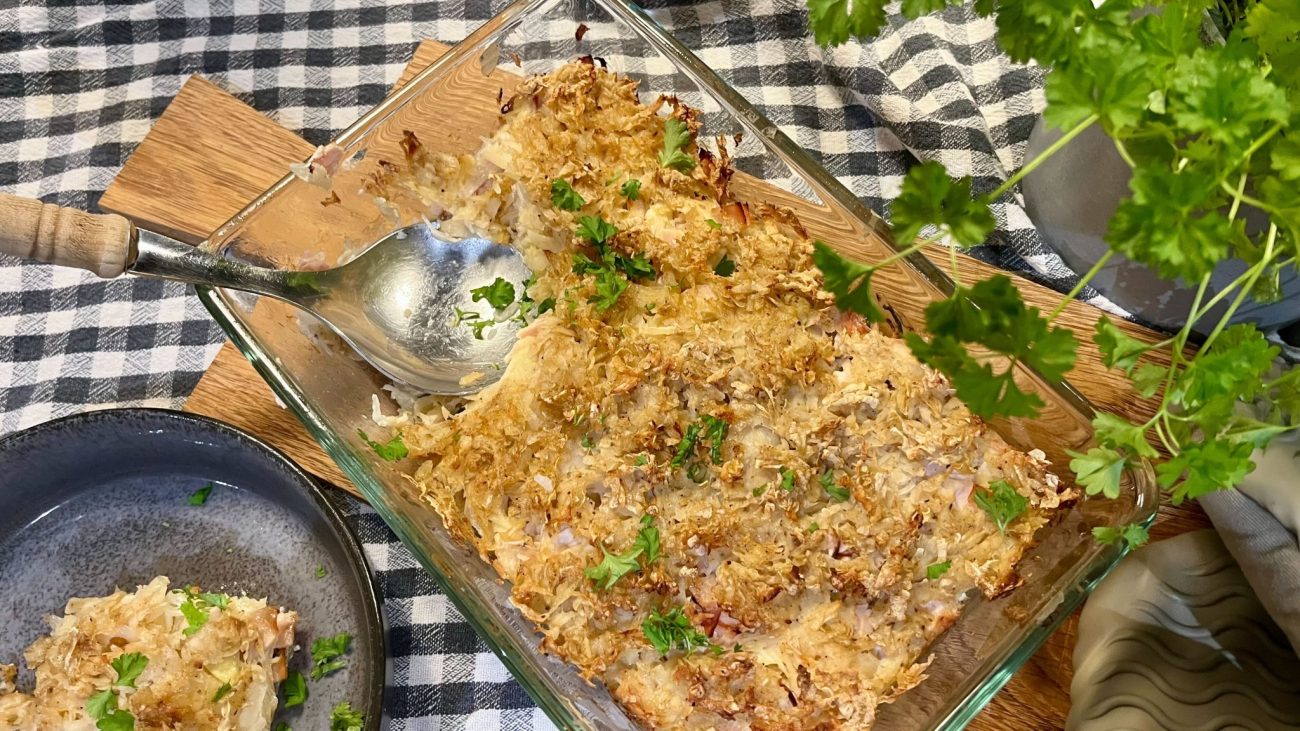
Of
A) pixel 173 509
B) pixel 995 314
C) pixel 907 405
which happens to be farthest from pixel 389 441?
pixel 995 314

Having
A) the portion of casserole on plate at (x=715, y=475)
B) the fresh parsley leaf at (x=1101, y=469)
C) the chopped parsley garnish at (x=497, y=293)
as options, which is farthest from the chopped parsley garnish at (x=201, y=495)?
the fresh parsley leaf at (x=1101, y=469)

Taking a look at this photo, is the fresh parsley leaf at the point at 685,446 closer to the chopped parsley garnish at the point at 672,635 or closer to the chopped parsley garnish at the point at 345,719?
the chopped parsley garnish at the point at 672,635

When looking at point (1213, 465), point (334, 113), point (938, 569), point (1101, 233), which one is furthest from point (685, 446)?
point (334, 113)

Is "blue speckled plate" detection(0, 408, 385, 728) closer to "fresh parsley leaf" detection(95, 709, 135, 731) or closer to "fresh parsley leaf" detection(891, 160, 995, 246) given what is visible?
"fresh parsley leaf" detection(95, 709, 135, 731)

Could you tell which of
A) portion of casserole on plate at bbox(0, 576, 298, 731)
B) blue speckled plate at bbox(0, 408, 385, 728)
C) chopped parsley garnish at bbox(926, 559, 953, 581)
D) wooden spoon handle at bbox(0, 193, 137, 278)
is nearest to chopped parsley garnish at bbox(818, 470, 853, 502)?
chopped parsley garnish at bbox(926, 559, 953, 581)

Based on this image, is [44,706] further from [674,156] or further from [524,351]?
[674,156]

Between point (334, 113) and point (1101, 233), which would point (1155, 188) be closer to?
point (1101, 233)
